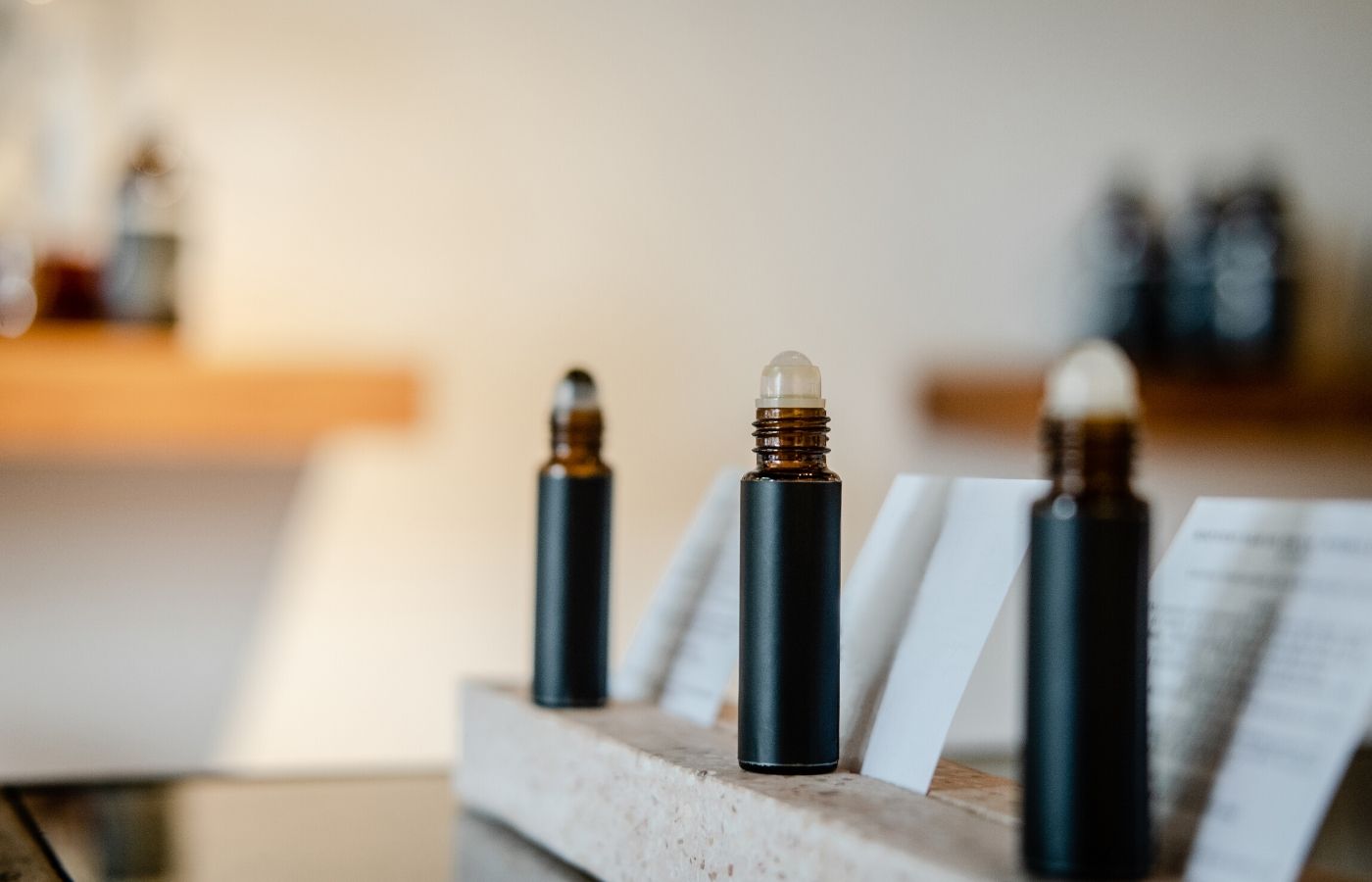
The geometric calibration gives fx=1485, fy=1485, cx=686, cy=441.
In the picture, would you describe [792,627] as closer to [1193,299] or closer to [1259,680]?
[1259,680]

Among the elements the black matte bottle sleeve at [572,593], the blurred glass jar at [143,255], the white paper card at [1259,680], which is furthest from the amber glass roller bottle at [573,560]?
the blurred glass jar at [143,255]

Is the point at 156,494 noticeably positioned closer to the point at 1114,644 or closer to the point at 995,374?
the point at 995,374

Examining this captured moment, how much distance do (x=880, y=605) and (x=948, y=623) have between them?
66 mm

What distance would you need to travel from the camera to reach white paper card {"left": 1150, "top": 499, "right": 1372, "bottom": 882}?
0.54 meters

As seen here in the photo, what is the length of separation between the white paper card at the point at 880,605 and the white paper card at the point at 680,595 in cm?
18

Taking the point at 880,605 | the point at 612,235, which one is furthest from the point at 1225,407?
the point at 880,605

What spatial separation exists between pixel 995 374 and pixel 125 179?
1297 millimetres

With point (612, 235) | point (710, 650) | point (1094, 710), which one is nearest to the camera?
point (1094, 710)

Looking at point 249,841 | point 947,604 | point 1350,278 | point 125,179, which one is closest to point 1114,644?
point 947,604

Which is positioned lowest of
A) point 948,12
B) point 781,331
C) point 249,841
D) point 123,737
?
point 123,737

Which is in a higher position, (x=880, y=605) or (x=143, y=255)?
(x=143, y=255)

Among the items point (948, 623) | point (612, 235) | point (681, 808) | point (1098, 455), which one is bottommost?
point (681, 808)

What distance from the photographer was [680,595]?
999 mm

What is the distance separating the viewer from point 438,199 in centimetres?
208
